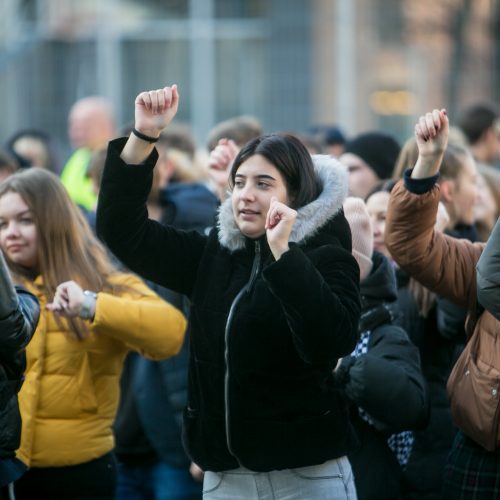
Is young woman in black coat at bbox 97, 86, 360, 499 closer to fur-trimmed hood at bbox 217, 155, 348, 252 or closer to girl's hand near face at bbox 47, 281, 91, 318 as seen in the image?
fur-trimmed hood at bbox 217, 155, 348, 252

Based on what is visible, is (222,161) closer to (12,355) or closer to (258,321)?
(258,321)

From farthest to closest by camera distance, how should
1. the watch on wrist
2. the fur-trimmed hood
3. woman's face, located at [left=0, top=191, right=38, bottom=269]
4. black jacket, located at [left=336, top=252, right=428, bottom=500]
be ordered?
1. woman's face, located at [left=0, top=191, right=38, bottom=269]
2. the watch on wrist
3. black jacket, located at [left=336, top=252, right=428, bottom=500]
4. the fur-trimmed hood

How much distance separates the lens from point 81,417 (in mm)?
4941

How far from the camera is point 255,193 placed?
4.23 meters

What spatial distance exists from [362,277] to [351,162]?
218 centimetres

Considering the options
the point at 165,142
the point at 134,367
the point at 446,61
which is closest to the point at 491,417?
the point at 134,367

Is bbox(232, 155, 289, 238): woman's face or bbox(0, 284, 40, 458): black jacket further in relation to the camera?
bbox(232, 155, 289, 238): woman's face

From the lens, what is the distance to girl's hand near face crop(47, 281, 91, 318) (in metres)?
4.61

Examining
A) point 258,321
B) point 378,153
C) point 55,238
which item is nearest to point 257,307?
point 258,321

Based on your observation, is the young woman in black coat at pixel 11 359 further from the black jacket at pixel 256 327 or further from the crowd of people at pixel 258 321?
the black jacket at pixel 256 327

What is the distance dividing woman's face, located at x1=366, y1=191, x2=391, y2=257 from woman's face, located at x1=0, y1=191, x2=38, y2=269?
1.54m

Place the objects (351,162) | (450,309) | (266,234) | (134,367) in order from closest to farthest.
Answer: (266,234) < (450,309) < (134,367) < (351,162)

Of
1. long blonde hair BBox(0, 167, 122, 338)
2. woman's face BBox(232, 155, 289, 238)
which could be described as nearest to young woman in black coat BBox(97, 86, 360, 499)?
woman's face BBox(232, 155, 289, 238)

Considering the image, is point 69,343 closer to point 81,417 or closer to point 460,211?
point 81,417
